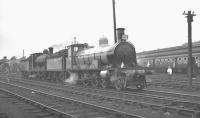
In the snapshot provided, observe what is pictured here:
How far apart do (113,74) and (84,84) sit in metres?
4.58

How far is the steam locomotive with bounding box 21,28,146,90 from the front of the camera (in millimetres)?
17219

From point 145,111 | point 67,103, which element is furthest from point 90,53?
point 145,111

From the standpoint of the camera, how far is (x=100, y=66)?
19.3 m

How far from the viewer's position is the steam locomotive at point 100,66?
56.5 ft

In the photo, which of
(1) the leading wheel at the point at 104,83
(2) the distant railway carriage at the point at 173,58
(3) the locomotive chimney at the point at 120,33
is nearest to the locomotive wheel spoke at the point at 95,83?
(1) the leading wheel at the point at 104,83

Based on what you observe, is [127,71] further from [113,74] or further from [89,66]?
[89,66]

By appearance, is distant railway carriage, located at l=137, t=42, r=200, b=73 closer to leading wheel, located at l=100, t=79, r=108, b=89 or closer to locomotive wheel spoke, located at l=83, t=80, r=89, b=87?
locomotive wheel spoke, located at l=83, t=80, r=89, b=87

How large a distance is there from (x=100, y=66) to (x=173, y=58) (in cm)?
1827

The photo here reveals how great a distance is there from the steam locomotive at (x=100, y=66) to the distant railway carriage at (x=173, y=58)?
31.3 feet

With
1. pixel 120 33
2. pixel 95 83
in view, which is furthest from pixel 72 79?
pixel 120 33

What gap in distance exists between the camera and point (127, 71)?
16.9m

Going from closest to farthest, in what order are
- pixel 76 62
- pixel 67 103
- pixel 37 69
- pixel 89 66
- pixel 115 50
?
pixel 67 103, pixel 115 50, pixel 89 66, pixel 76 62, pixel 37 69

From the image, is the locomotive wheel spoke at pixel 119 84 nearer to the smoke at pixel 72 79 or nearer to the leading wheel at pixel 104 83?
the leading wheel at pixel 104 83

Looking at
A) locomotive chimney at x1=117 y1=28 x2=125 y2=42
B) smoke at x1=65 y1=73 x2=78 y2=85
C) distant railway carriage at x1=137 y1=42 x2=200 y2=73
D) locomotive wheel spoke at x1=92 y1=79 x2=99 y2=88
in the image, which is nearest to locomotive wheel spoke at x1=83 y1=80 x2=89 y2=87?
locomotive wheel spoke at x1=92 y1=79 x2=99 y2=88
